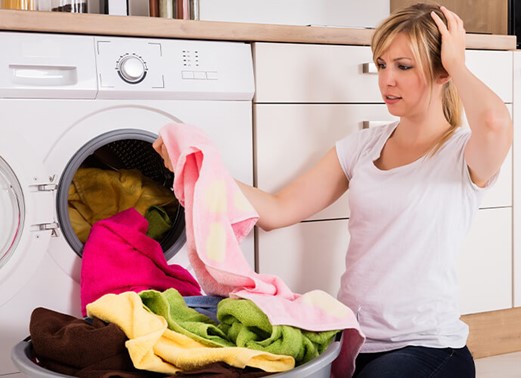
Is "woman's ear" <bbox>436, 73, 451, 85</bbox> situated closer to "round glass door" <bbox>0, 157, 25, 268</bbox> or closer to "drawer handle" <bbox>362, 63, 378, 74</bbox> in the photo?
"drawer handle" <bbox>362, 63, 378, 74</bbox>

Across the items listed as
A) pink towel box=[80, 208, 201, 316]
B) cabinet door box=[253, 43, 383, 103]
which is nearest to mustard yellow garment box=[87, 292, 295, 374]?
pink towel box=[80, 208, 201, 316]

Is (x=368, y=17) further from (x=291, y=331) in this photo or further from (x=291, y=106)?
(x=291, y=331)

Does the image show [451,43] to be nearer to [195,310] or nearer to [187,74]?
[187,74]

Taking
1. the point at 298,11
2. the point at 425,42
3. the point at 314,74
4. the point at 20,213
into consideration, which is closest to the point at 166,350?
the point at 20,213

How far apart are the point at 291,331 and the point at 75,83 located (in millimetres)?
796

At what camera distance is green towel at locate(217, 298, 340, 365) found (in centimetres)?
135

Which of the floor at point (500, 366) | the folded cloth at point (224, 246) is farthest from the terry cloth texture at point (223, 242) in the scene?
the floor at point (500, 366)

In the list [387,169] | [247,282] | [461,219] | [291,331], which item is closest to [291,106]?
[387,169]

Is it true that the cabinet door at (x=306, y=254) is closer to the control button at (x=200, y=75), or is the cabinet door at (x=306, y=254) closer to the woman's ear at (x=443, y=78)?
the control button at (x=200, y=75)

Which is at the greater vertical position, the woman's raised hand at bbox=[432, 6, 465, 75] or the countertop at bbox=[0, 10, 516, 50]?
the countertop at bbox=[0, 10, 516, 50]

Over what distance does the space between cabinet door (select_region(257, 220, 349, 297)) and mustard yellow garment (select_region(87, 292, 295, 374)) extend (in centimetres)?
72

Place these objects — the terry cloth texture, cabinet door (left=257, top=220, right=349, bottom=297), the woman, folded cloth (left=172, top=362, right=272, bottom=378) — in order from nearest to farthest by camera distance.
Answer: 1. folded cloth (left=172, top=362, right=272, bottom=378)
2. the terry cloth texture
3. the woman
4. cabinet door (left=257, top=220, right=349, bottom=297)

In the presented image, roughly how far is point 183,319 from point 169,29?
2.46 feet

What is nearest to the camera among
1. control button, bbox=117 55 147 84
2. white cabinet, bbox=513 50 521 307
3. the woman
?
the woman
